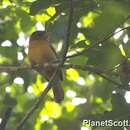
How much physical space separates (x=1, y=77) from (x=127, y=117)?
335 centimetres

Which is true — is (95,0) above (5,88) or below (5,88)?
below

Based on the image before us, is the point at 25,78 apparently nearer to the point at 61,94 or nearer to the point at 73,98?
the point at 61,94

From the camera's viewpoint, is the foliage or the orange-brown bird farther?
the orange-brown bird

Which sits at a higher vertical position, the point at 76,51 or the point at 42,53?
the point at 42,53

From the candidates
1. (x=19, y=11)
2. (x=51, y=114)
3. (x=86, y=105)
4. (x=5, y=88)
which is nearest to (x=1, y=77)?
(x=5, y=88)

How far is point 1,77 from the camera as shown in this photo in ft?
20.2

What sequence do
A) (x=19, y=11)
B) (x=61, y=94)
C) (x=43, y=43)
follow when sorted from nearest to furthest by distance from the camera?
(x=19, y=11) < (x=61, y=94) < (x=43, y=43)

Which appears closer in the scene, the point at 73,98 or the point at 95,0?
the point at 95,0

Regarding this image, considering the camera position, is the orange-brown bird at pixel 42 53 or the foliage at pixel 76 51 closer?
the foliage at pixel 76 51

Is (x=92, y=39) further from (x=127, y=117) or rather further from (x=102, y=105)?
(x=102, y=105)

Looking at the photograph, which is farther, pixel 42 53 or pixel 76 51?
pixel 42 53

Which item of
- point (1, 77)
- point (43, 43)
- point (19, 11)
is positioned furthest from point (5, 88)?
point (19, 11)

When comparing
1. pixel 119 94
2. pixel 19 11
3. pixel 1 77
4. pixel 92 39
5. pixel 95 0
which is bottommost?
pixel 119 94

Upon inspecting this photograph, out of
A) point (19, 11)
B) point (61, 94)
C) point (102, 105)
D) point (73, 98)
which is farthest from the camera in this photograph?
point (73, 98)
